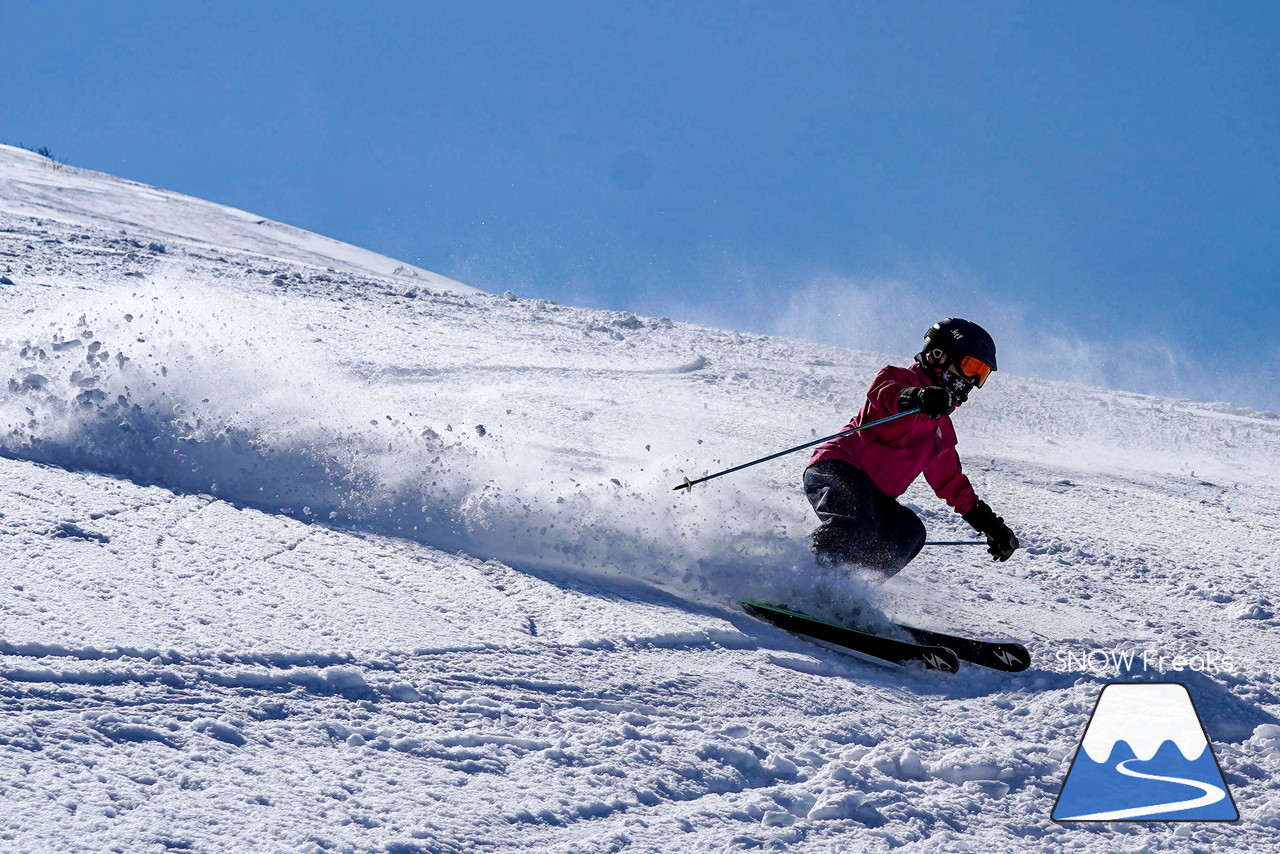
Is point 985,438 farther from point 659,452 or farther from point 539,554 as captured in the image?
point 539,554

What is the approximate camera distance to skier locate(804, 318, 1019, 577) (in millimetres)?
4496

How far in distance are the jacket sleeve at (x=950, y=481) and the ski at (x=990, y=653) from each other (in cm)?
83

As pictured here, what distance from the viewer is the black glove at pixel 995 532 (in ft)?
14.7

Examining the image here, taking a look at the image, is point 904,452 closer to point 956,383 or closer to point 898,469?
point 898,469

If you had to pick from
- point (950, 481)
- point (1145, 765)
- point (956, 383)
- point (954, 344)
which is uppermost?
point (954, 344)

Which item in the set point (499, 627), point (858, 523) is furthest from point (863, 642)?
point (499, 627)

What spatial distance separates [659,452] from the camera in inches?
281

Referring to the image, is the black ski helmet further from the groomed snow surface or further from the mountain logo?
the mountain logo

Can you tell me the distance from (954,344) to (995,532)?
0.85m

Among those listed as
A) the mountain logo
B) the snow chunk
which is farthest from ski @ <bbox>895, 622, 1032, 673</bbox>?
the snow chunk

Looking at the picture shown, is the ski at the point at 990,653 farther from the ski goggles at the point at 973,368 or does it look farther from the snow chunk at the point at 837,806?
the snow chunk at the point at 837,806

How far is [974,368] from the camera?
4.71m

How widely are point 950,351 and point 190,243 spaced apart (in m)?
14.3

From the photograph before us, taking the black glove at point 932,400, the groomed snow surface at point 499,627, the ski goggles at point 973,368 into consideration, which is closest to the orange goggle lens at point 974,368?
the ski goggles at point 973,368
